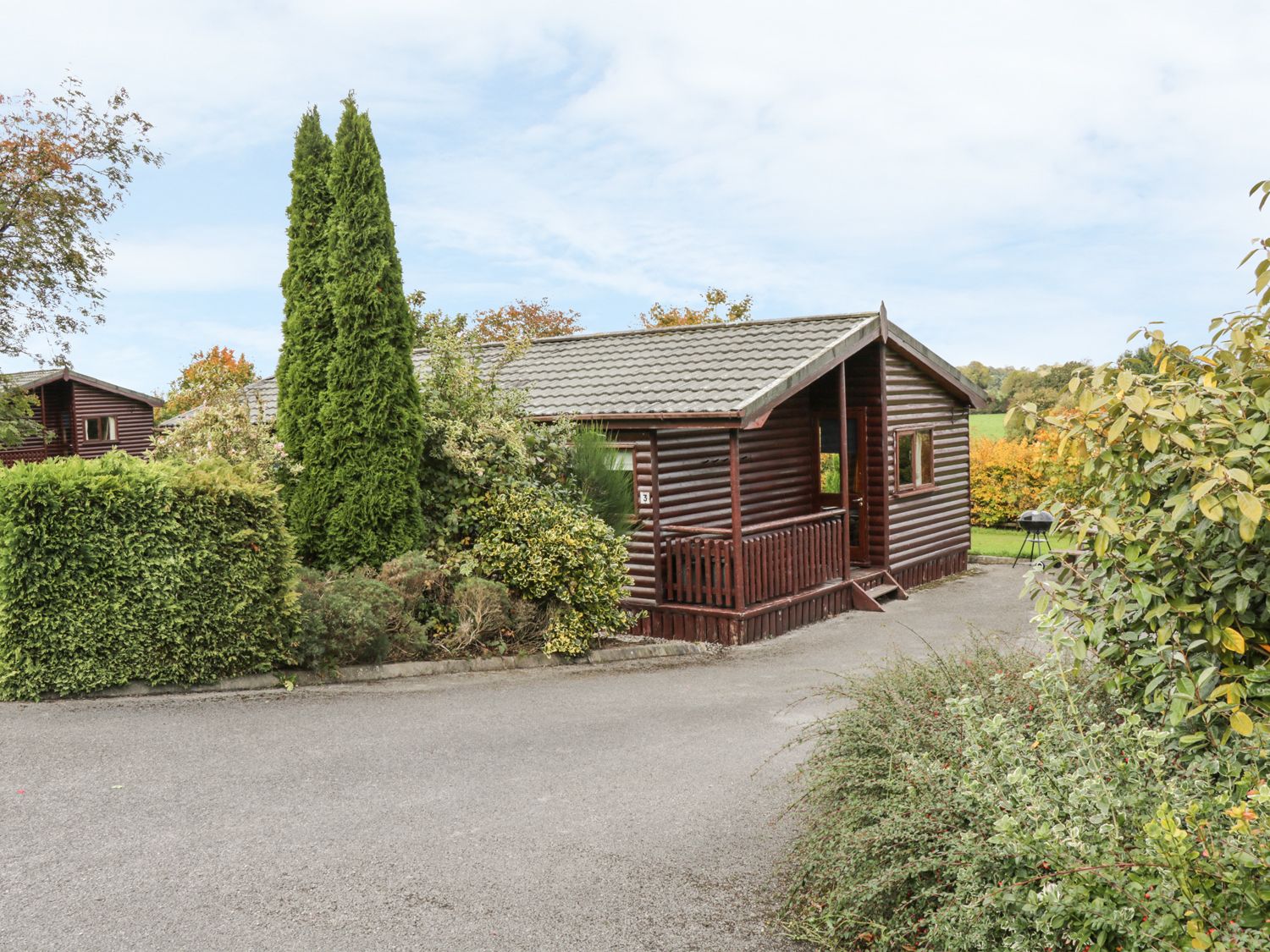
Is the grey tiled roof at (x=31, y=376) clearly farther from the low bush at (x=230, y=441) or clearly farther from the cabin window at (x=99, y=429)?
the low bush at (x=230, y=441)

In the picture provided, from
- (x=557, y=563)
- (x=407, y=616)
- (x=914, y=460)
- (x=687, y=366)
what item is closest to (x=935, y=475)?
(x=914, y=460)

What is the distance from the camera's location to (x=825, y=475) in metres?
16.8

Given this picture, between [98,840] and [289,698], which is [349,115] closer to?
[289,698]

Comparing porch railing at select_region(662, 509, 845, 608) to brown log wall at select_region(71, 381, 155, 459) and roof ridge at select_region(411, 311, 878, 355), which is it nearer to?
roof ridge at select_region(411, 311, 878, 355)

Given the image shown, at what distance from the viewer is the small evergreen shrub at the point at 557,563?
35.7 ft

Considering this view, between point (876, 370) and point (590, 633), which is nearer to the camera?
point (590, 633)

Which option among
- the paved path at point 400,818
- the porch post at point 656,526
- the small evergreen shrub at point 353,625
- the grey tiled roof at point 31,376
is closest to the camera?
the paved path at point 400,818

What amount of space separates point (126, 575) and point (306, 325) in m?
4.55

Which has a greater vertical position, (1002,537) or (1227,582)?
(1227,582)

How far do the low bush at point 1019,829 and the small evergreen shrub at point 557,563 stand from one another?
5.70 m

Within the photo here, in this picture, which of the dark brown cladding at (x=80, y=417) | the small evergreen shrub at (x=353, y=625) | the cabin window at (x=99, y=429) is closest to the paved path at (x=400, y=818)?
the small evergreen shrub at (x=353, y=625)

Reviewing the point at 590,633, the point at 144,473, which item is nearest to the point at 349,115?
the point at 144,473

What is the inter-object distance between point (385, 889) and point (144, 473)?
4959mm

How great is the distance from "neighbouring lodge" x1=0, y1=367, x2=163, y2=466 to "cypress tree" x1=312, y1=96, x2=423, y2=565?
27499 millimetres
